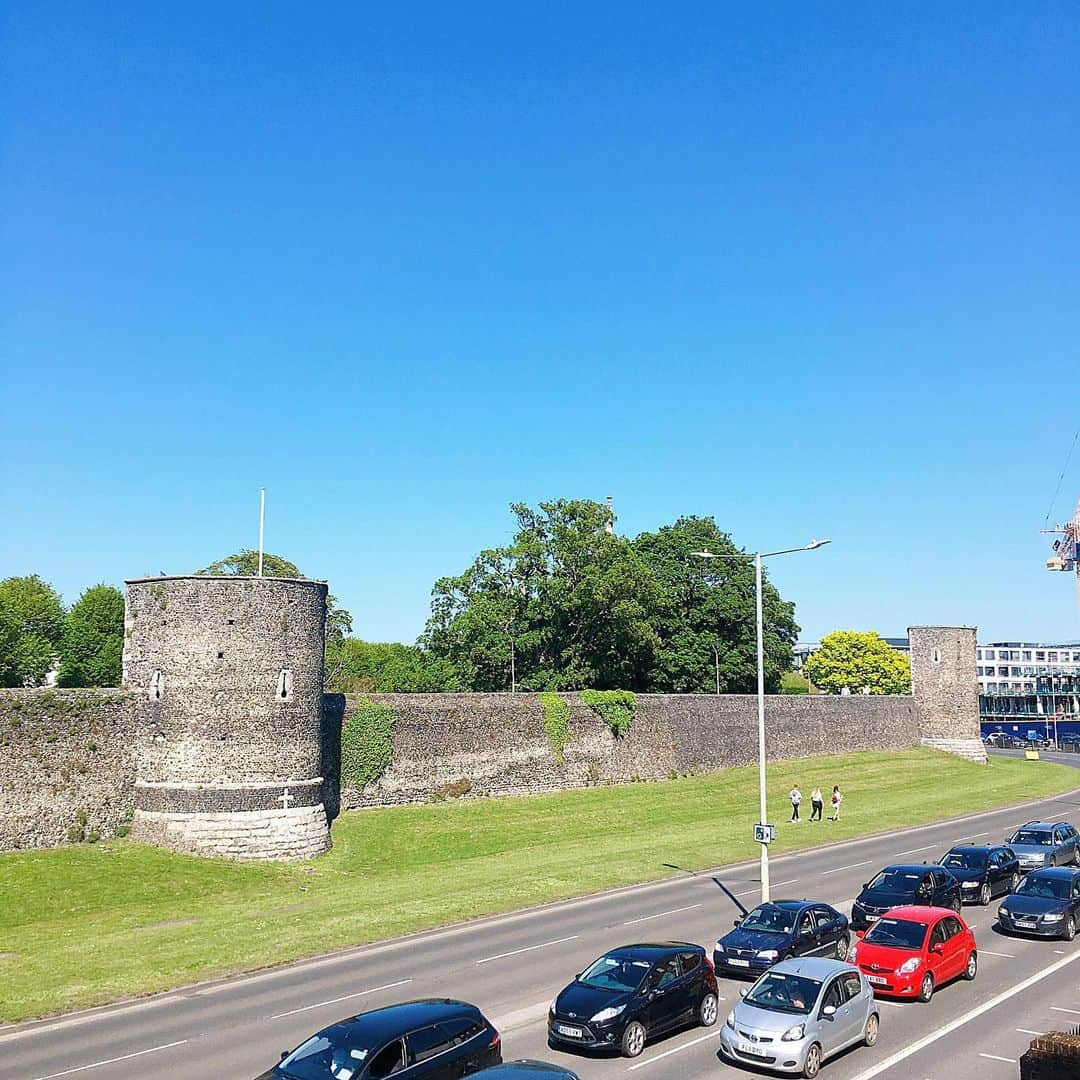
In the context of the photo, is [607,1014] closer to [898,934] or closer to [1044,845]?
[898,934]

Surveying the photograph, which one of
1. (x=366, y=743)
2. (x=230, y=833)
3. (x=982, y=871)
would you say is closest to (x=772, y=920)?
(x=982, y=871)

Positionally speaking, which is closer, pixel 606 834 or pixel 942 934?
pixel 942 934

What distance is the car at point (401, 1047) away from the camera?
47.0ft

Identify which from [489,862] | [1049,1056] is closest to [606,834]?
[489,862]

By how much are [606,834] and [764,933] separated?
2306 centimetres

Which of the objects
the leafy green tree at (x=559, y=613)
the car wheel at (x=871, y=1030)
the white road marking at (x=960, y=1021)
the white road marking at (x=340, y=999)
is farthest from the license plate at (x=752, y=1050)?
the leafy green tree at (x=559, y=613)

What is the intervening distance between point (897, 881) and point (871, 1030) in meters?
9.99

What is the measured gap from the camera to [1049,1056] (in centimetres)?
1318

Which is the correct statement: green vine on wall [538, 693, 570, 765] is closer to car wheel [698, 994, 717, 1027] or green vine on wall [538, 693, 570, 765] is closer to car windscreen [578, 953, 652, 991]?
car wheel [698, 994, 717, 1027]

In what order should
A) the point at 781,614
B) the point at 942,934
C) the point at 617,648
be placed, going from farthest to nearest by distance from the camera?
the point at 781,614 < the point at 617,648 < the point at 942,934

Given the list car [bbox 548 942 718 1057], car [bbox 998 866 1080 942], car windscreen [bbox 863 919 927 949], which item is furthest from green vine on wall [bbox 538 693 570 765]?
car [bbox 548 942 718 1057]

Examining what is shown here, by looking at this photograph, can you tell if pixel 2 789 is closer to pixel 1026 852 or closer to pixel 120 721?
pixel 120 721

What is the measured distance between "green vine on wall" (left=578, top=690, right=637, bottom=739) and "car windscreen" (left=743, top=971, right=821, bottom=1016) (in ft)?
126

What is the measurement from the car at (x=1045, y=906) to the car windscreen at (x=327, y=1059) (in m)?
19.2
